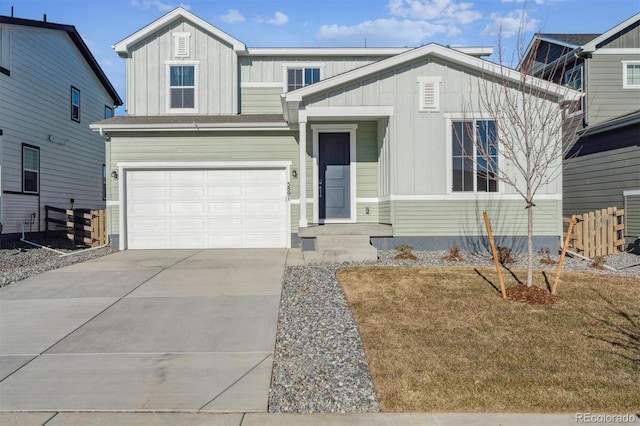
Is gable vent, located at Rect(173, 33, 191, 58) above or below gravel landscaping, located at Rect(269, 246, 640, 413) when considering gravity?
above

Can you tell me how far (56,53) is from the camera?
15500 mm

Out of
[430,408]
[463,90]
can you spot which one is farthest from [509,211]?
[430,408]

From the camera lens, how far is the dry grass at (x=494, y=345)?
11.3 feet

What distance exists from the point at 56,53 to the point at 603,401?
18758 mm

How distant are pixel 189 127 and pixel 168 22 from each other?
4.44 metres

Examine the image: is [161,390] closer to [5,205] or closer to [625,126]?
[5,205]

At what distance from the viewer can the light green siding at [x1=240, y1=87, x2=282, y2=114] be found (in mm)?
13766

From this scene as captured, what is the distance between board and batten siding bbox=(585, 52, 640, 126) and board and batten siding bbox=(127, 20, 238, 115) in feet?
39.5

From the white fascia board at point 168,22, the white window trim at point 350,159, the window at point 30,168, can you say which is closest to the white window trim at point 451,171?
the white window trim at point 350,159

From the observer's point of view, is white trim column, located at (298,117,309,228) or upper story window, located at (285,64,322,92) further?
upper story window, located at (285,64,322,92)

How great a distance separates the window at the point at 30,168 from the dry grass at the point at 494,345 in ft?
40.5

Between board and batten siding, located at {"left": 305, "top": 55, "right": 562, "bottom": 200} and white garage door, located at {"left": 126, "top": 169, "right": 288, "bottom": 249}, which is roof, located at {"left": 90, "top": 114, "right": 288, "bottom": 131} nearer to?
white garage door, located at {"left": 126, "top": 169, "right": 288, "bottom": 249}

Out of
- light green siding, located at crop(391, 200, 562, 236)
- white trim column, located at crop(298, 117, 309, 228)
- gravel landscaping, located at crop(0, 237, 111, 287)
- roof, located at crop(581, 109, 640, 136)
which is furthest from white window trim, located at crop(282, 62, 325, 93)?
roof, located at crop(581, 109, 640, 136)

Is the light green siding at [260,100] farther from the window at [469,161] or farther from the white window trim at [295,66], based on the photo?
the window at [469,161]
